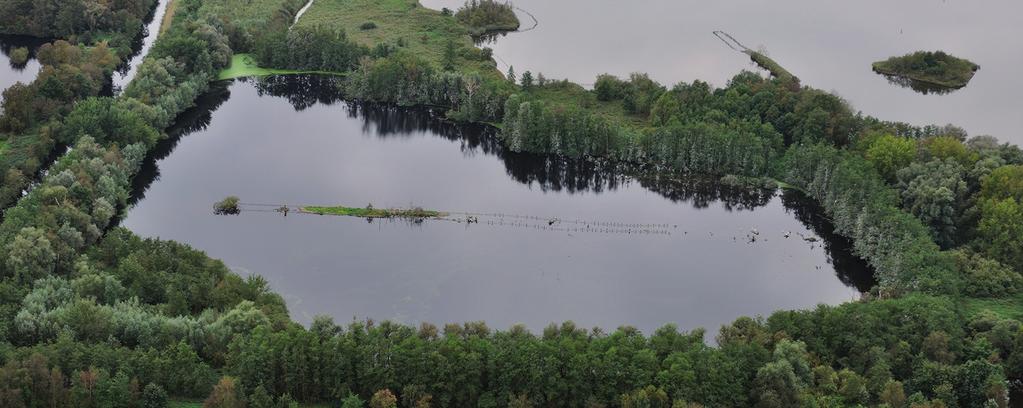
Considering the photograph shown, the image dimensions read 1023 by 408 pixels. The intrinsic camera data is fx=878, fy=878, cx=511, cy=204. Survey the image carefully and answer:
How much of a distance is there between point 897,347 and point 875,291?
10.4 m

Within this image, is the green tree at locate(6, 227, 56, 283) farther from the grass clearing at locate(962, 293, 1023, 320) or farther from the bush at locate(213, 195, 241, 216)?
the grass clearing at locate(962, 293, 1023, 320)

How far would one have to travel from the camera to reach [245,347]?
48438mm

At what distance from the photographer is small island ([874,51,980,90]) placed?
10269cm

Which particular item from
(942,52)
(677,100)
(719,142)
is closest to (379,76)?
(677,100)

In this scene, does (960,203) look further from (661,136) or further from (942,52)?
(942,52)

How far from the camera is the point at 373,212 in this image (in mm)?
73188

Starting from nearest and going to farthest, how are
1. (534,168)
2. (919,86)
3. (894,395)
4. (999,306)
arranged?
(894,395) < (999,306) < (534,168) < (919,86)

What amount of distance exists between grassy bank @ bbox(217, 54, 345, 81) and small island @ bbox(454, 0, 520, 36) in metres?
25.9

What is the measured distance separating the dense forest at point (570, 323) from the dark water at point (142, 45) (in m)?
12.6

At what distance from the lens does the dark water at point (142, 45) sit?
104 m

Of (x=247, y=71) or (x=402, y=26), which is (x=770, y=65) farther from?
(x=247, y=71)

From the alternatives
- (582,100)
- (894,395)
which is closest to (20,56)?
(582,100)

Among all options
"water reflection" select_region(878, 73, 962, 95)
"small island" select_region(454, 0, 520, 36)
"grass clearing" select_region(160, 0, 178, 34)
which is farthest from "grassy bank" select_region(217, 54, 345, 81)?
"water reflection" select_region(878, 73, 962, 95)

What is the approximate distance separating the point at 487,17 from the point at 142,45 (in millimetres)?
46854
